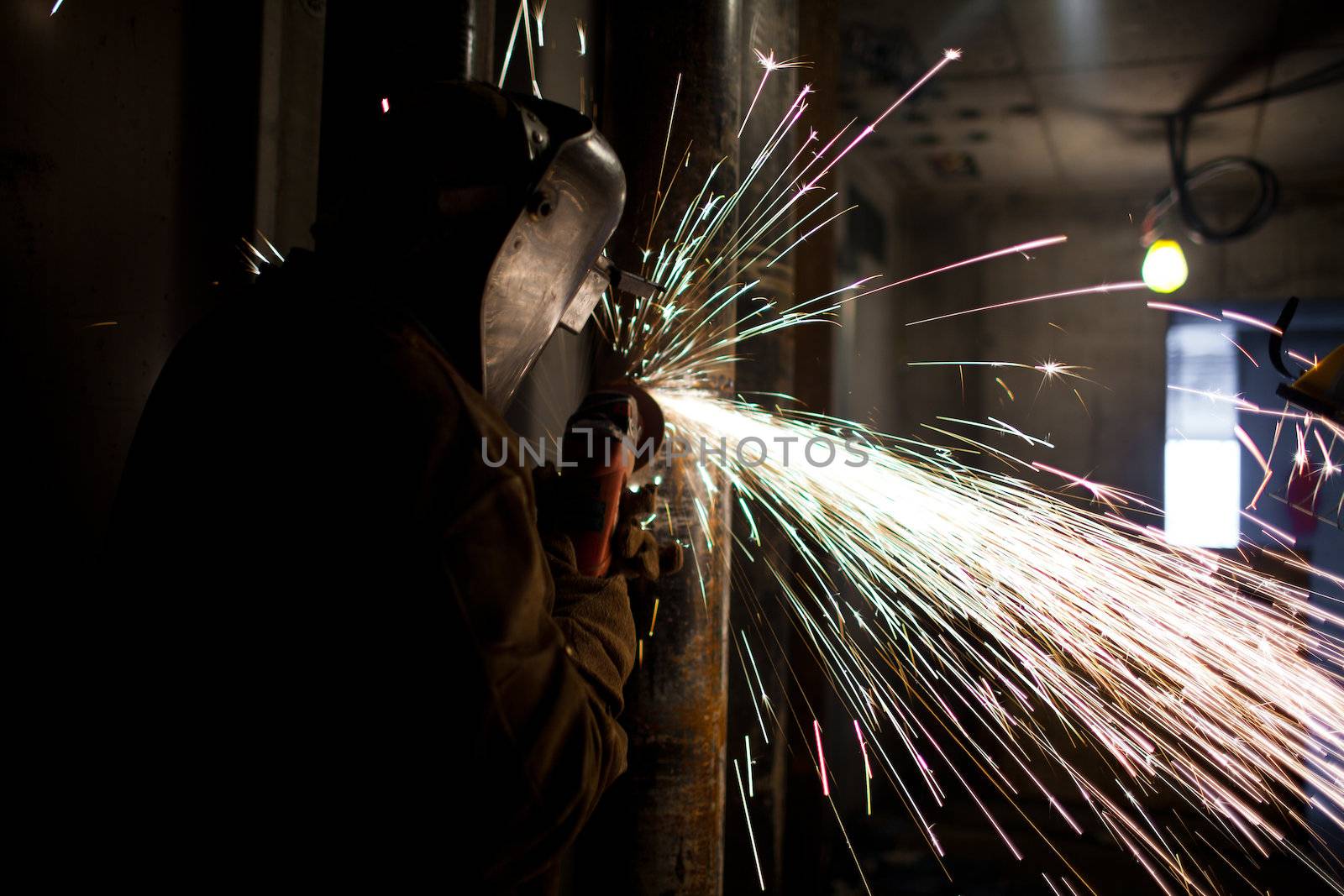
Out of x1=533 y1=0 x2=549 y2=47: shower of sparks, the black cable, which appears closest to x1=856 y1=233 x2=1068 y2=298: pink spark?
the black cable

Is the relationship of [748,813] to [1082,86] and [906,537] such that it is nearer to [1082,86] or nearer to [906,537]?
[906,537]

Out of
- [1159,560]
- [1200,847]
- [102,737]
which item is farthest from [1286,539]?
[102,737]

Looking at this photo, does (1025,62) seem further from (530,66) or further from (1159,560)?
(530,66)

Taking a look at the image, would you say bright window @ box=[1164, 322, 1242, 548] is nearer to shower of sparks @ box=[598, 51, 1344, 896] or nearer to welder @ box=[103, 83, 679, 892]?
shower of sparks @ box=[598, 51, 1344, 896]

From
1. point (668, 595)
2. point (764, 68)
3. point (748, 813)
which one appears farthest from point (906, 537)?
point (764, 68)

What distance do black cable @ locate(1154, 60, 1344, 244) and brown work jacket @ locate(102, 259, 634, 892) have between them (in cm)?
648

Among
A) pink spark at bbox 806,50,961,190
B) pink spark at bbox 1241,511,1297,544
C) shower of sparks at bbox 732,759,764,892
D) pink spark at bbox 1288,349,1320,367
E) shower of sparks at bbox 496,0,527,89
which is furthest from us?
pink spark at bbox 1288,349,1320,367

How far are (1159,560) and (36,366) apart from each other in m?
2.86

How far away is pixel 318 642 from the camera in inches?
34.8

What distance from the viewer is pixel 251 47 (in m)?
1.54

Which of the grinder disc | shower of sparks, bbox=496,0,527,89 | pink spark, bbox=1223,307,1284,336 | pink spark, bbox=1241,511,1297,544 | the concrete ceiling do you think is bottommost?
pink spark, bbox=1241,511,1297,544

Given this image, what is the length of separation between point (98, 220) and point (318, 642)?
2.84ft

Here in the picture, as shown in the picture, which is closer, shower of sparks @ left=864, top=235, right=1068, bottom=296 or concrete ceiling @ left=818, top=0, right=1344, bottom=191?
concrete ceiling @ left=818, top=0, right=1344, bottom=191

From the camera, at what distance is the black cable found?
5492mm
